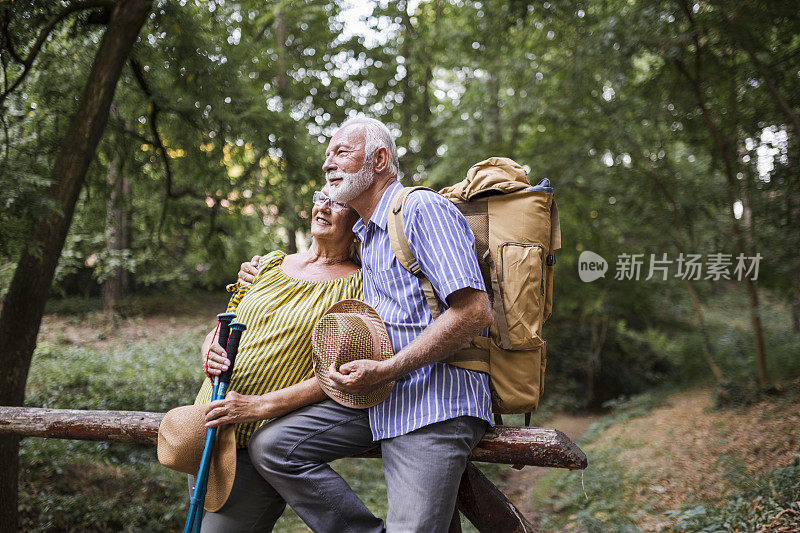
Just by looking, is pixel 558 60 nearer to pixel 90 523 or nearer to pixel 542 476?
pixel 542 476

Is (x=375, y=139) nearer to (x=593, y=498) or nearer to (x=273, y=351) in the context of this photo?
(x=273, y=351)

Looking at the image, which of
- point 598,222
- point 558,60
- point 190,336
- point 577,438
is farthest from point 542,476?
point 190,336

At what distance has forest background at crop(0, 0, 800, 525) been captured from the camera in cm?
446

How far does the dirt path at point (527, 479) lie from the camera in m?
7.19

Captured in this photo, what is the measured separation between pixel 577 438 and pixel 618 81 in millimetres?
6220

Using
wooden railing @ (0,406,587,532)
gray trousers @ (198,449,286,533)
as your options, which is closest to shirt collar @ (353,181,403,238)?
wooden railing @ (0,406,587,532)

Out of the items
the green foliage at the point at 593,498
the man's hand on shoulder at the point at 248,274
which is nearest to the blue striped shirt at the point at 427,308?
the man's hand on shoulder at the point at 248,274

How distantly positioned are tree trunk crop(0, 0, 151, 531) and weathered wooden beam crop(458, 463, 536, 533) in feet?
10.9

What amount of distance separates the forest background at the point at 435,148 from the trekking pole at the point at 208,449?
2.34 meters

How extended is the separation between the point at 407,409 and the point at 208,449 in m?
0.78

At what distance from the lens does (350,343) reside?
6.20 ft

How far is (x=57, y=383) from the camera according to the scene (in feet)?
25.6

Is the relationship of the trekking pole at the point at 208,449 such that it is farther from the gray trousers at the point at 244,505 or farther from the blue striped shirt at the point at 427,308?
the blue striped shirt at the point at 427,308

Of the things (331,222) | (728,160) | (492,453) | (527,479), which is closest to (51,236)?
(331,222)
